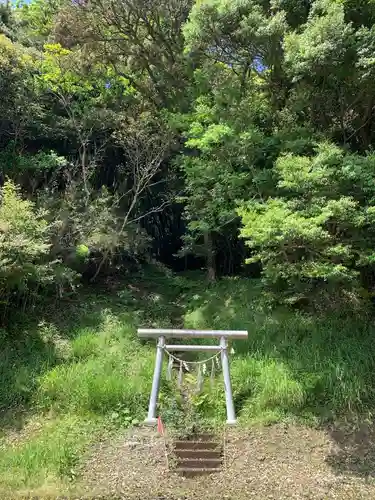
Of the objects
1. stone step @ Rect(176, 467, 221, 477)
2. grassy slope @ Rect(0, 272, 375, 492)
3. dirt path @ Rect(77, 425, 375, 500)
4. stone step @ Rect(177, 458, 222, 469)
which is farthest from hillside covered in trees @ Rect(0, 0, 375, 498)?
stone step @ Rect(176, 467, 221, 477)

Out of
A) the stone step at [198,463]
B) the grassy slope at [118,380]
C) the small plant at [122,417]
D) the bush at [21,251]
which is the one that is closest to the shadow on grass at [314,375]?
the grassy slope at [118,380]

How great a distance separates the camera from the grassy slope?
284 inches

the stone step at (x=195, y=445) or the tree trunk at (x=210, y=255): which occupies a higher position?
the tree trunk at (x=210, y=255)

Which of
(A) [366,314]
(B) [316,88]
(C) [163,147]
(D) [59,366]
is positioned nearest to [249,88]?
(B) [316,88]

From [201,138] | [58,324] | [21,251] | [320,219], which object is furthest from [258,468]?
[201,138]

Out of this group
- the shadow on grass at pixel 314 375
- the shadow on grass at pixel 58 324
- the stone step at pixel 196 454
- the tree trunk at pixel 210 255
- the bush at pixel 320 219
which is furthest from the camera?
the tree trunk at pixel 210 255

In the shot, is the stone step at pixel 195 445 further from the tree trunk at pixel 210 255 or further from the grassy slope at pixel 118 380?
the tree trunk at pixel 210 255

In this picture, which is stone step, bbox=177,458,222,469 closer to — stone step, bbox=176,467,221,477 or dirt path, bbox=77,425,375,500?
stone step, bbox=176,467,221,477

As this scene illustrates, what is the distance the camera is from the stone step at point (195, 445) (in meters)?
7.33

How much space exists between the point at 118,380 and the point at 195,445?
180cm

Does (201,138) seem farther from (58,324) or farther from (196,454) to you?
(196,454)

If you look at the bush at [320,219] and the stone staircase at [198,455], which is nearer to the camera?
the stone staircase at [198,455]

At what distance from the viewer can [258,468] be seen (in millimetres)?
6902

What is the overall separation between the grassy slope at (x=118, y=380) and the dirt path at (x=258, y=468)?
12.9 inches
